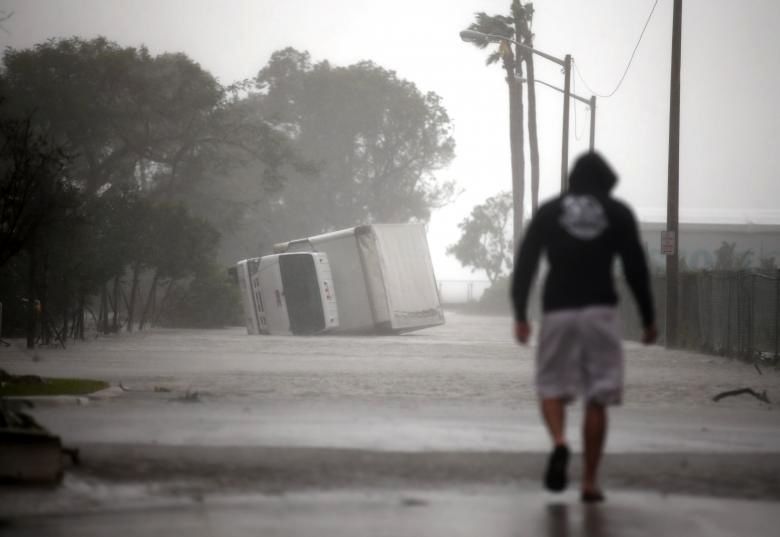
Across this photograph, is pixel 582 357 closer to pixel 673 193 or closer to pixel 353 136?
pixel 673 193

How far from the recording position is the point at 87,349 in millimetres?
25984

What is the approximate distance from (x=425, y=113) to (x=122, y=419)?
7775 centimetres

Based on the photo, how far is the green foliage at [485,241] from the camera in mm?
110562

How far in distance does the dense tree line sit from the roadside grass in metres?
1.83

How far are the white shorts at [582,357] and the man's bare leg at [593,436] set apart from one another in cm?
8

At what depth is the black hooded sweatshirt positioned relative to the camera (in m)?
7.50

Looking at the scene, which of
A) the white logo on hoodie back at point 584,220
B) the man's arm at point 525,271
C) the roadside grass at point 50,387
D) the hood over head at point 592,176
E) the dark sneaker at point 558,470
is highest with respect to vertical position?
the hood over head at point 592,176

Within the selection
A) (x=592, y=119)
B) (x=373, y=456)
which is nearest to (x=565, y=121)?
(x=592, y=119)

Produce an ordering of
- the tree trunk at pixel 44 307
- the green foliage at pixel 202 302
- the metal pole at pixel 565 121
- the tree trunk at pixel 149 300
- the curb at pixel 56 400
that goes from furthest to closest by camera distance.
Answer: the green foliage at pixel 202 302, the metal pole at pixel 565 121, the tree trunk at pixel 149 300, the tree trunk at pixel 44 307, the curb at pixel 56 400

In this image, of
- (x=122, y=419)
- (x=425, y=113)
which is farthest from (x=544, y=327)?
(x=425, y=113)

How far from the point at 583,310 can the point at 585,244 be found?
1.20 ft

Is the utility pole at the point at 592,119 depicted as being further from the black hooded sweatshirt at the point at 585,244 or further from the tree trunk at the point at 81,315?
the black hooded sweatshirt at the point at 585,244

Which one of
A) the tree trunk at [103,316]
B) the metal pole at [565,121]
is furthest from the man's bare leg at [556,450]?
the metal pole at [565,121]

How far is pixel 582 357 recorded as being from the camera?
24.5 feet
